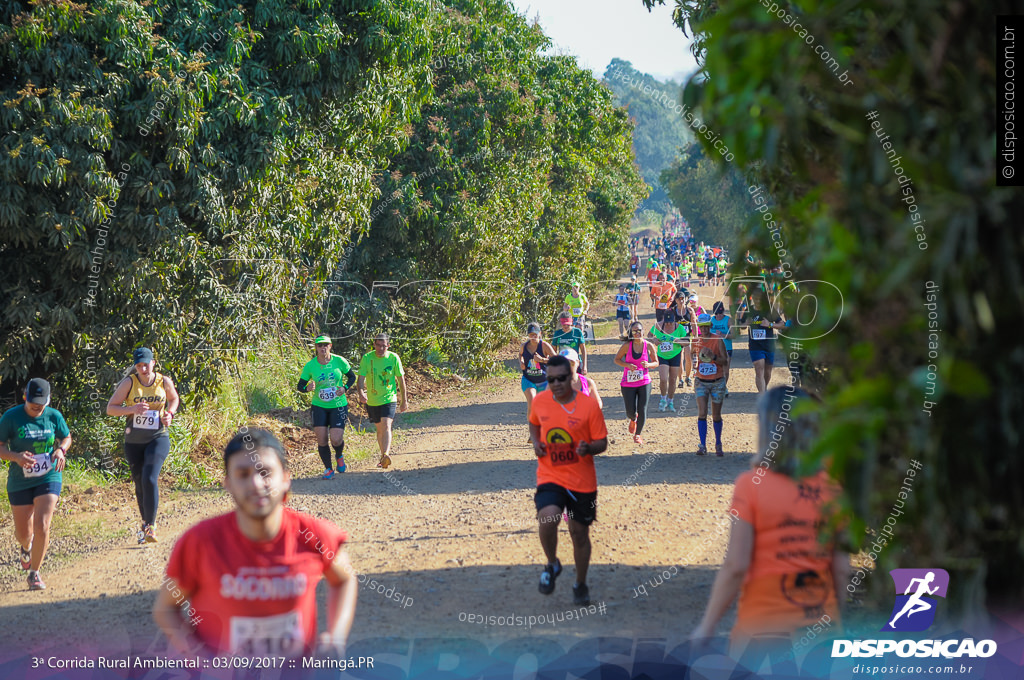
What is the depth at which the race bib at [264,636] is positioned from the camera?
332 cm

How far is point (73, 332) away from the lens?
9.88 meters

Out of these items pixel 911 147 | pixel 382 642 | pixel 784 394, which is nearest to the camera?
pixel 911 147

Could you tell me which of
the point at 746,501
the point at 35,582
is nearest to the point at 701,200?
the point at 35,582

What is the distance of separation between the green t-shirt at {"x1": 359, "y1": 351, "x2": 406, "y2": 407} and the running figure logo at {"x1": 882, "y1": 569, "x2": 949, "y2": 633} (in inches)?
312

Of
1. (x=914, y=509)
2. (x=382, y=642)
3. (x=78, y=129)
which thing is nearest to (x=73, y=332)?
(x=78, y=129)

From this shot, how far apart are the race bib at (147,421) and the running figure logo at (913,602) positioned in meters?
6.58

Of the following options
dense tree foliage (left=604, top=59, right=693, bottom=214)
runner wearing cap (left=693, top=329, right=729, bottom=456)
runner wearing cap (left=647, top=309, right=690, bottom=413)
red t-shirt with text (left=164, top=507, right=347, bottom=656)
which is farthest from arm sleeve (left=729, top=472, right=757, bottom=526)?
dense tree foliage (left=604, top=59, right=693, bottom=214)

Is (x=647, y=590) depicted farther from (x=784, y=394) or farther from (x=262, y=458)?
(x=262, y=458)

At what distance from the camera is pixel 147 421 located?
26.8 feet

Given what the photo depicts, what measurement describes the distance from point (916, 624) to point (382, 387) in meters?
8.19

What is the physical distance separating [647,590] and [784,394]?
3774mm

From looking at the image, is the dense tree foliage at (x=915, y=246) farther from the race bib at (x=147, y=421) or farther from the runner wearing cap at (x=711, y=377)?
the runner wearing cap at (x=711, y=377)

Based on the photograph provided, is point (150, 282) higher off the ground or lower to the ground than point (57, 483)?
higher

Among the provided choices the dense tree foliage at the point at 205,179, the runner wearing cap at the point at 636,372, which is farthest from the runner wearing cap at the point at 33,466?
the runner wearing cap at the point at 636,372
